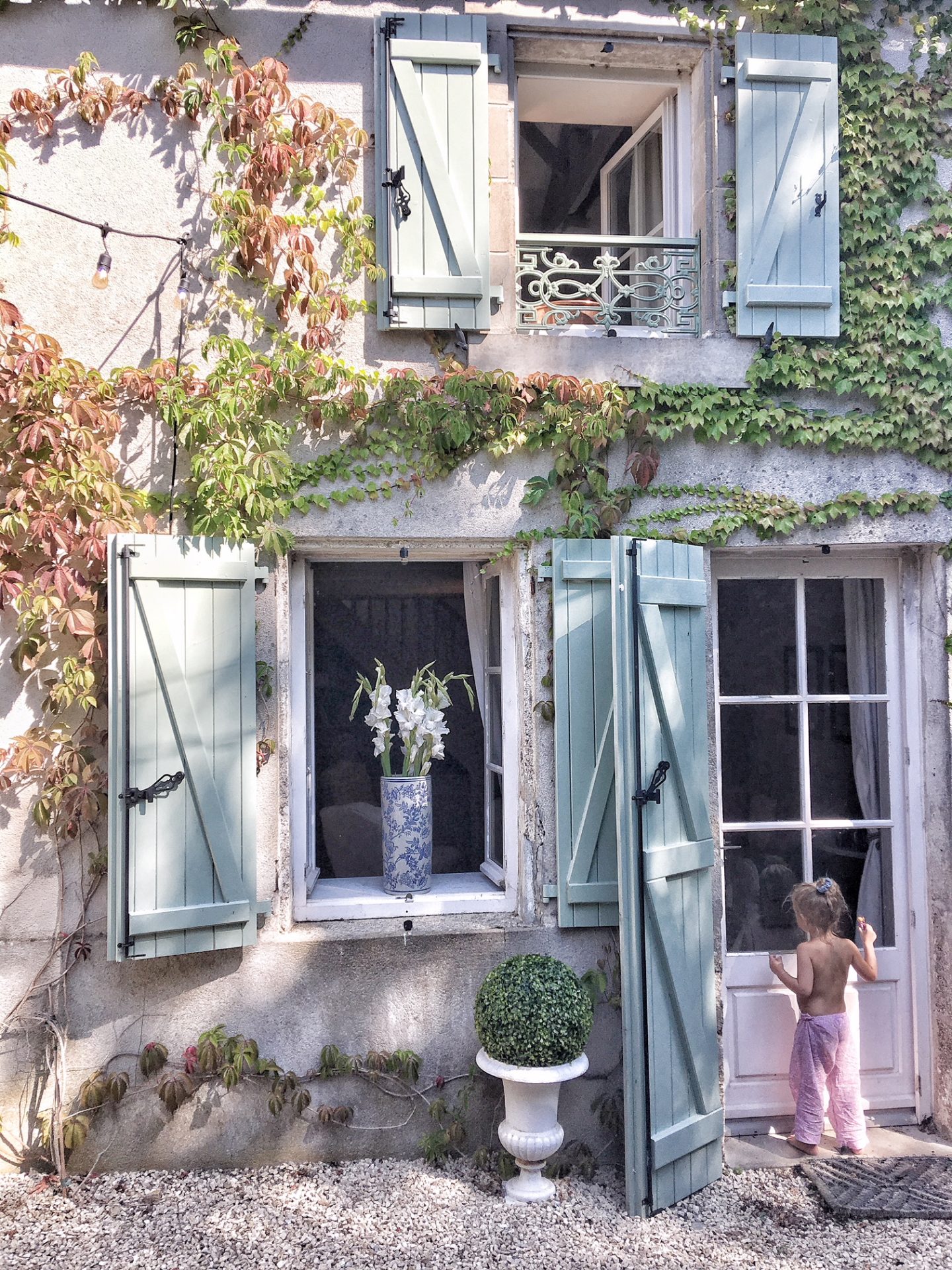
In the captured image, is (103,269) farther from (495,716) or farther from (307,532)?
(495,716)

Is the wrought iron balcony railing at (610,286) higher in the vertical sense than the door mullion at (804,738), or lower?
higher

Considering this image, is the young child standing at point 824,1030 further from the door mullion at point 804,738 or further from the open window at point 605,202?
the open window at point 605,202

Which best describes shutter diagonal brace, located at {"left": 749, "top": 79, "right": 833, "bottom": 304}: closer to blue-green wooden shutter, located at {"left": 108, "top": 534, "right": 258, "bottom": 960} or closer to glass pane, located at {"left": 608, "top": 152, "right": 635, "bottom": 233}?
glass pane, located at {"left": 608, "top": 152, "right": 635, "bottom": 233}

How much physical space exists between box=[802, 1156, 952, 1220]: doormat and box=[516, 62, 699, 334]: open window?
3356 mm

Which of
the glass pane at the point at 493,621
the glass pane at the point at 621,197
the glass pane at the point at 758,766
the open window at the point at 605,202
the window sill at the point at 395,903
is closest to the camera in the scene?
the window sill at the point at 395,903

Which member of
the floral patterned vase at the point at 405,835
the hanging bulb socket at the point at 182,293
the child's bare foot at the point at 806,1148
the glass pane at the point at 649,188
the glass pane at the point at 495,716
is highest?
the glass pane at the point at 649,188

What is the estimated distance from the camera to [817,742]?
4.20 metres

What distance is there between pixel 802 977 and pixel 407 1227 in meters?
1.74

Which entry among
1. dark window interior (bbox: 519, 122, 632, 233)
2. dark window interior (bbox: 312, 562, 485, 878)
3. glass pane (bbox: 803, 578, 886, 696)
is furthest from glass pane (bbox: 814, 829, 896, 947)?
dark window interior (bbox: 519, 122, 632, 233)

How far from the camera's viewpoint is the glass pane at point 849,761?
4.19 metres

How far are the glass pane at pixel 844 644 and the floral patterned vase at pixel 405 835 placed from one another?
5.70 feet

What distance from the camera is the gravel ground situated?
3188 mm

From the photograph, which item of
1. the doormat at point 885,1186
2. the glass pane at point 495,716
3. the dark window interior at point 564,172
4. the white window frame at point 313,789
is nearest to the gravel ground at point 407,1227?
the doormat at point 885,1186

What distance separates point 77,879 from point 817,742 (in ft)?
9.97
